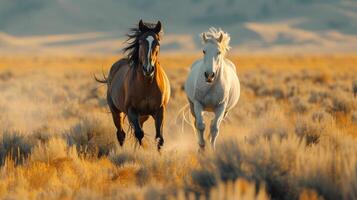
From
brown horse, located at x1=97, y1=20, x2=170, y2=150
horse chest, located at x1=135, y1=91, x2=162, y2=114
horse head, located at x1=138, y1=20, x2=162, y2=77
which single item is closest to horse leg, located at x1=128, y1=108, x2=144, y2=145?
brown horse, located at x1=97, y1=20, x2=170, y2=150

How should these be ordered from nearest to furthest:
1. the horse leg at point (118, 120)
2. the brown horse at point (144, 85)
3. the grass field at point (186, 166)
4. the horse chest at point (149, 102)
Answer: the grass field at point (186, 166)
the brown horse at point (144, 85)
the horse chest at point (149, 102)
the horse leg at point (118, 120)

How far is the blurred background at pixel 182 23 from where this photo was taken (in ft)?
458

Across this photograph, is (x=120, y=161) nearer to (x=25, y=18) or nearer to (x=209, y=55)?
(x=209, y=55)

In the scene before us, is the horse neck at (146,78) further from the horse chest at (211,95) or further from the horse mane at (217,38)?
the horse mane at (217,38)

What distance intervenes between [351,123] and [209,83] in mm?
4460

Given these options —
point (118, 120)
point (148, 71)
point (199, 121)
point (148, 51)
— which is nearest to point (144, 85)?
point (148, 71)

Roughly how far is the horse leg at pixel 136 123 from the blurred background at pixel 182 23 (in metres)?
121

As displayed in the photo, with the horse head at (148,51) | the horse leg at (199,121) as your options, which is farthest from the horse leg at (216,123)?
the horse head at (148,51)

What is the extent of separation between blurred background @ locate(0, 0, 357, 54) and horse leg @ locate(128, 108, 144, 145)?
398ft

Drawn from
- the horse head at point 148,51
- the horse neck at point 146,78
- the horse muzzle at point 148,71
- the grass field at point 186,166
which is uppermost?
the horse head at point 148,51

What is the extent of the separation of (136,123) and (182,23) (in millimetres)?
161134

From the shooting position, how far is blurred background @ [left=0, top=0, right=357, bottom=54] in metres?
140

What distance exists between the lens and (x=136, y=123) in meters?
9.58

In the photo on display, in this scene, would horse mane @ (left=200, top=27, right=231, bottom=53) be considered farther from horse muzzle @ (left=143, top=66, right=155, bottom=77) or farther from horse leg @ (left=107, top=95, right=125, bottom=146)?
horse leg @ (left=107, top=95, right=125, bottom=146)
